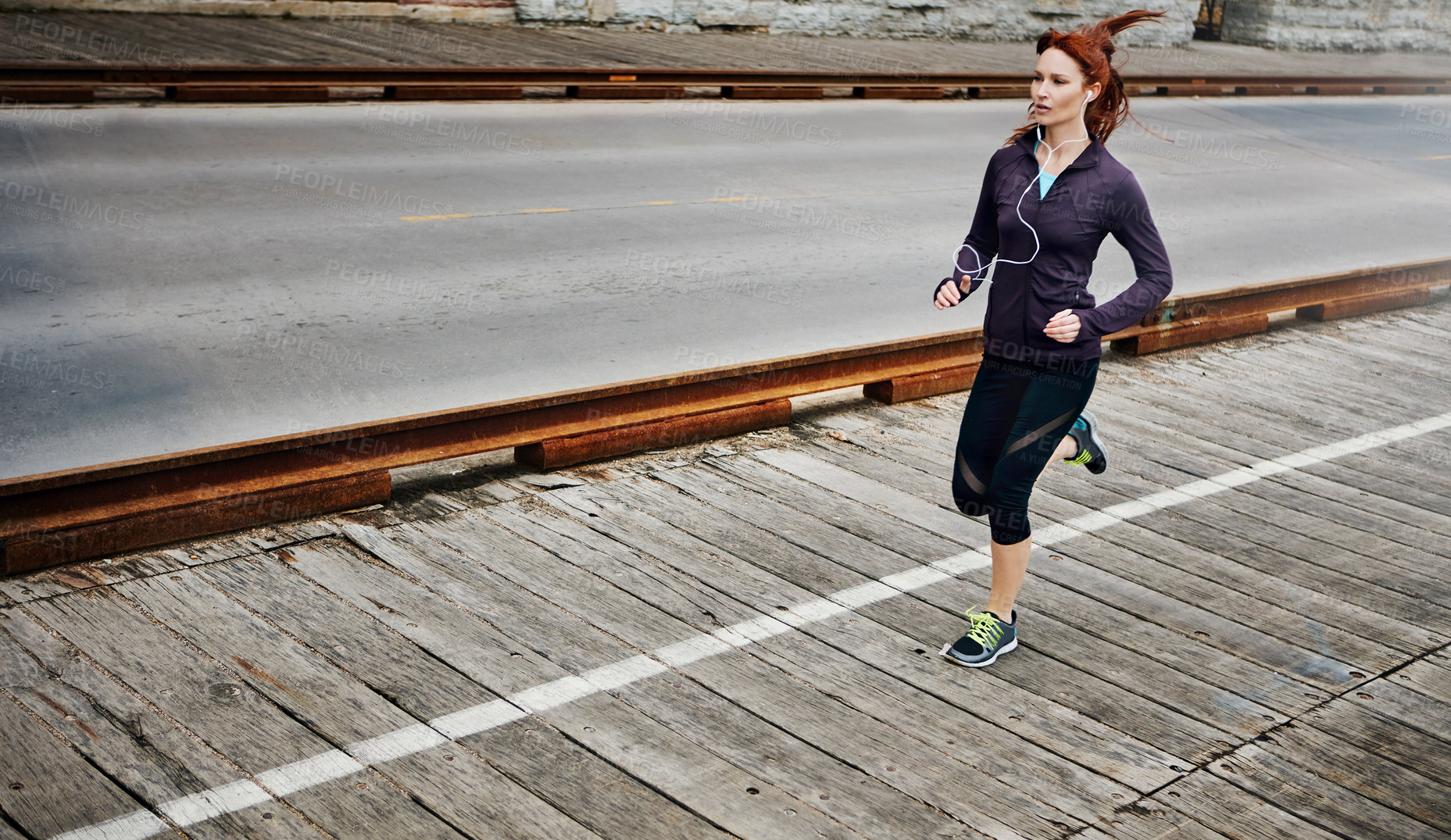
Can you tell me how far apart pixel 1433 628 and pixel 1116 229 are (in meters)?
2.16

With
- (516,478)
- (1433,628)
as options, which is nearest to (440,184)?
(516,478)

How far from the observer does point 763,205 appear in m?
13.0

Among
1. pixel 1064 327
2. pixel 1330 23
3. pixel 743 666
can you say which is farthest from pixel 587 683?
pixel 1330 23

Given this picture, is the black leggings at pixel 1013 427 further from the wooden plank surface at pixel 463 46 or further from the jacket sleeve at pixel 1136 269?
the wooden plank surface at pixel 463 46

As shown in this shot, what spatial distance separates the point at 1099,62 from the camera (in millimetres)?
4125

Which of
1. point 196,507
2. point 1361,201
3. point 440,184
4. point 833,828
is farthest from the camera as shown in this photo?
point 1361,201

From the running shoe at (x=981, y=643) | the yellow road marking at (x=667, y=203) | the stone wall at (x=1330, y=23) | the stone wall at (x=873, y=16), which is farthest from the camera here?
the stone wall at (x=1330, y=23)

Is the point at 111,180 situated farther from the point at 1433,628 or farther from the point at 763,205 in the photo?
the point at 1433,628

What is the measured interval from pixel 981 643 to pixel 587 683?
1.34 m

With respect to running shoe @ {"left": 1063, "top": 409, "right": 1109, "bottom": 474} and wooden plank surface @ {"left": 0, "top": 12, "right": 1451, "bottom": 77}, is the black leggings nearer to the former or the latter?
running shoe @ {"left": 1063, "top": 409, "right": 1109, "bottom": 474}

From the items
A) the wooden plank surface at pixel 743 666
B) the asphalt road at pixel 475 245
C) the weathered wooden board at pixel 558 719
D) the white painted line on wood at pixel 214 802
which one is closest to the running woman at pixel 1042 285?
the wooden plank surface at pixel 743 666

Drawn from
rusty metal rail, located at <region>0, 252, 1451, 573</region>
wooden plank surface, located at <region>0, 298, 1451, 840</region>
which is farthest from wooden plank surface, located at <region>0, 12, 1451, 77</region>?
wooden plank surface, located at <region>0, 298, 1451, 840</region>

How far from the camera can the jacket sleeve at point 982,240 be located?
4.52 metres

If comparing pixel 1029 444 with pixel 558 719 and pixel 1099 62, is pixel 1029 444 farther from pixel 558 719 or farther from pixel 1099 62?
pixel 558 719
